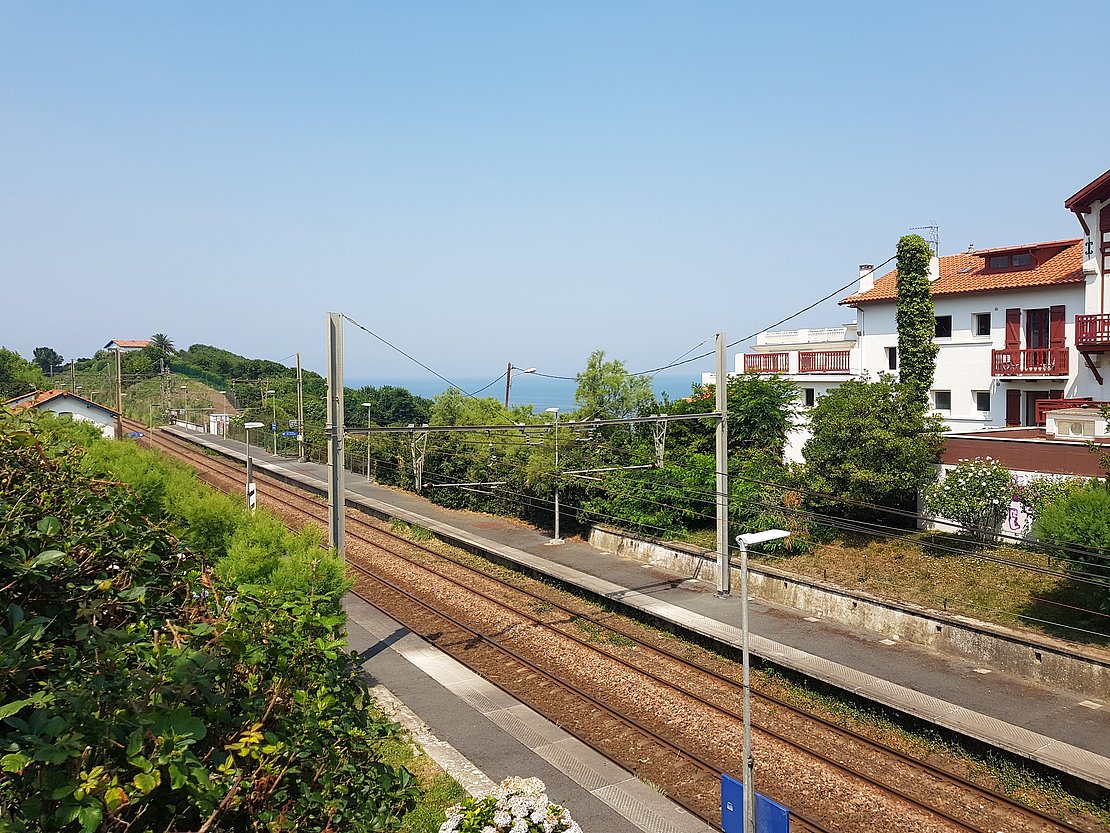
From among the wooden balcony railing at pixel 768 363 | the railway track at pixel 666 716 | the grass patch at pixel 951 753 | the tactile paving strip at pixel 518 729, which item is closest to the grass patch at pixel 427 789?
the tactile paving strip at pixel 518 729

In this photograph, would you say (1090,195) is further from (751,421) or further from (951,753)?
(951,753)

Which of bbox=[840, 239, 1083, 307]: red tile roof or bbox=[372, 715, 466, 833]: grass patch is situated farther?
bbox=[840, 239, 1083, 307]: red tile roof

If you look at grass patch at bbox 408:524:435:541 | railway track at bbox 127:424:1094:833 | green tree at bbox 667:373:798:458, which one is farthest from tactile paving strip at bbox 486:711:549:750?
green tree at bbox 667:373:798:458

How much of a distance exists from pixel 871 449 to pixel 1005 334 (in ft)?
32.9

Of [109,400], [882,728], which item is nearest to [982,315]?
[882,728]

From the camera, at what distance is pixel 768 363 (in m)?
34.9

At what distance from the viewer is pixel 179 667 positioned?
9.89 ft

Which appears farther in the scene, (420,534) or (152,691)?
(420,534)

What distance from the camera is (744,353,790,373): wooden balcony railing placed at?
34094 millimetres

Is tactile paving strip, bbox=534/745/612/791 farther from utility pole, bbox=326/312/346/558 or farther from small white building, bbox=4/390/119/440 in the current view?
small white building, bbox=4/390/119/440

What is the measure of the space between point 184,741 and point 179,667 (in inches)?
11.5

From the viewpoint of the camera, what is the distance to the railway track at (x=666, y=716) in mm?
11438

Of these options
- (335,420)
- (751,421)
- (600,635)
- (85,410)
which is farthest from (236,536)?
(85,410)

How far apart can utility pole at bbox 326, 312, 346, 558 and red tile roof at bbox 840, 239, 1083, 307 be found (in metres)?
20.7
